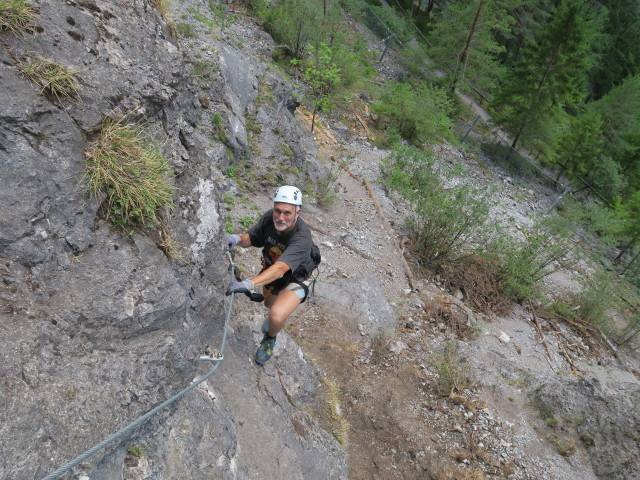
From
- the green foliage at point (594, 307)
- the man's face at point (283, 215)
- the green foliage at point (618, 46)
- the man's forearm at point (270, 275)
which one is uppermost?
the green foliage at point (618, 46)

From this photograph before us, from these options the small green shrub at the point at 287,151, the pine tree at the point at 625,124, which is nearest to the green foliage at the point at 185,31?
the small green shrub at the point at 287,151

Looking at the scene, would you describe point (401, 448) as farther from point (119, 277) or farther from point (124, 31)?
point (124, 31)

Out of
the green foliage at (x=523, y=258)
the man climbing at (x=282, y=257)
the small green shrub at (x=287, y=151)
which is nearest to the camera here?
the man climbing at (x=282, y=257)

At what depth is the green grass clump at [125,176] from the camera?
2.59m

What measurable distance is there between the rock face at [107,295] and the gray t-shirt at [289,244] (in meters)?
0.70

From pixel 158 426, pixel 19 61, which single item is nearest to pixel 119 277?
pixel 158 426

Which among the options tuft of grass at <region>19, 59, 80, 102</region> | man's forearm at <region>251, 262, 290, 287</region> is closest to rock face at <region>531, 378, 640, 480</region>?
man's forearm at <region>251, 262, 290, 287</region>

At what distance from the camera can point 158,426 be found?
8.46 feet

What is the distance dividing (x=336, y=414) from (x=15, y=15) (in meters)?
5.08

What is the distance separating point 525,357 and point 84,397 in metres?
9.13

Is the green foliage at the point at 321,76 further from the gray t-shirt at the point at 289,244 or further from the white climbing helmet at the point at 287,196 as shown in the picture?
the white climbing helmet at the point at 287,196

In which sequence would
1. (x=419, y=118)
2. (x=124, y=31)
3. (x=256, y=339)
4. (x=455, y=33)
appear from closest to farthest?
1. (x=124, y=31)
2. (x=256, y=339)
3. (x=419, y=118)
4. (x=455, y=33)

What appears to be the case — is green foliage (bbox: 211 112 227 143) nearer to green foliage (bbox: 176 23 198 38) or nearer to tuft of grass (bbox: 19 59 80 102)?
green foliage (bbox: 176 23 198 38)

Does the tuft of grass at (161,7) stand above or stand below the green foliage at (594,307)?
above
